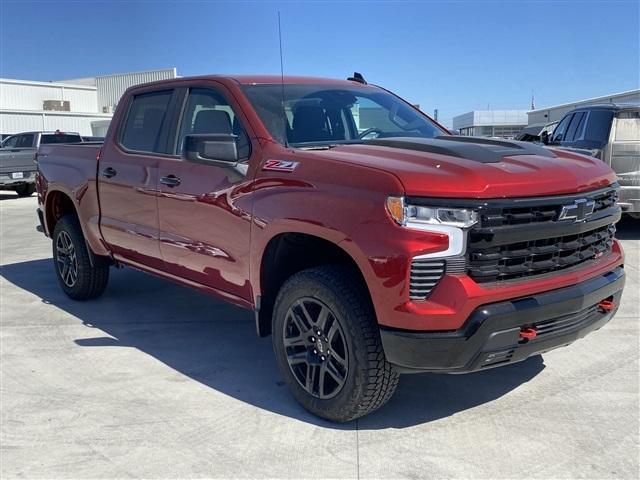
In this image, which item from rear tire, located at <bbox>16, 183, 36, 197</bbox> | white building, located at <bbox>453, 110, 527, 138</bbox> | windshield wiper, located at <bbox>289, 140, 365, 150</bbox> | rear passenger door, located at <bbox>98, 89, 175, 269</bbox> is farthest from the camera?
white building, located at <bbox>453, 110, 527, 138</bbox>

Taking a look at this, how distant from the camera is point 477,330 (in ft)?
9.66

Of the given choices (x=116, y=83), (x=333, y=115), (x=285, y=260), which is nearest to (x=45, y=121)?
(x=116, y=83)

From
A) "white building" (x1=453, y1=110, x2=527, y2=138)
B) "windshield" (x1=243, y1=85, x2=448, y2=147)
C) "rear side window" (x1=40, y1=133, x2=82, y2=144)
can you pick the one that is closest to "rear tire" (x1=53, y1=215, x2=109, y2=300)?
"windshield" (x1=243, y1=85, x2=448, y2=147)

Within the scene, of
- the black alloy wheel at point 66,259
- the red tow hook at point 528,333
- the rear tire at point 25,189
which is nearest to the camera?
the red tow hook at point 528,333

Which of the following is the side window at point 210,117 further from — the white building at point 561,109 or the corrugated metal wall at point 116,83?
the corrugated metal wall at point 116,83

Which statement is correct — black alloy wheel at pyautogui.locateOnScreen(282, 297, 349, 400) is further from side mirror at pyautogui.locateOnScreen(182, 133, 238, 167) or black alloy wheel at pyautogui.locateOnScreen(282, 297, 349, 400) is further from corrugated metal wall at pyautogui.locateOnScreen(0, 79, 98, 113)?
corrugated metal wall at pyautogui.locateOnScreen(0, 79, 98, 113)

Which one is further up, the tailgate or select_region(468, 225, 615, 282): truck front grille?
select_region(468, 225, 615, 282): truck front grille

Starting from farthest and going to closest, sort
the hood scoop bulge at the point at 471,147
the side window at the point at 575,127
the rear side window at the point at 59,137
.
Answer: the rear side window at the point at 59,137 → the side window at the point at 575,127 → the hood scoop bulge at the point at 471,147

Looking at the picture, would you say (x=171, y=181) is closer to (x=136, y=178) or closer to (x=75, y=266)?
(x=136, y=178)

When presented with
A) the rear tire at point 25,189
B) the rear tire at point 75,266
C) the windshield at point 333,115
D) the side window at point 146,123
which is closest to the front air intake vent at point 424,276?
the windshield at point 333,115

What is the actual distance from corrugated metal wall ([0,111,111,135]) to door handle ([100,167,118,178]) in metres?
33.4

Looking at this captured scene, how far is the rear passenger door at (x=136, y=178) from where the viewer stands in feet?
15.6

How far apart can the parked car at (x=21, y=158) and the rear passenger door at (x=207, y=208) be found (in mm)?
13213

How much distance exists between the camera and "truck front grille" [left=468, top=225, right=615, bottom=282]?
300 cm
